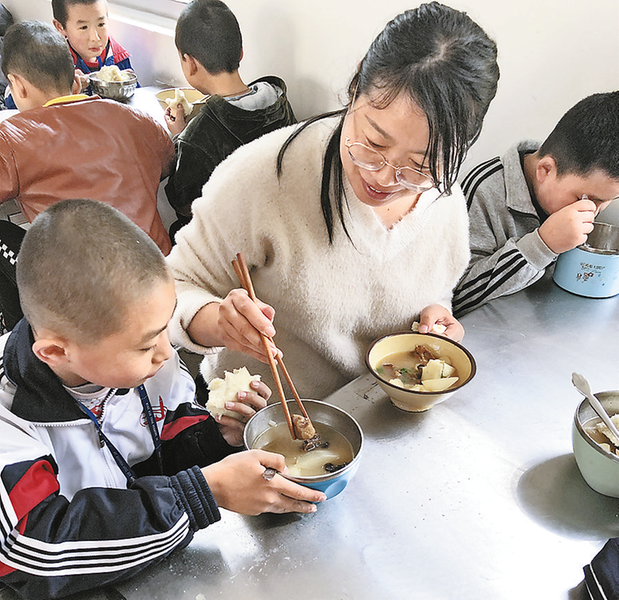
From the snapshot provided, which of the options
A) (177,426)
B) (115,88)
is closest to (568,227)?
(177,426)

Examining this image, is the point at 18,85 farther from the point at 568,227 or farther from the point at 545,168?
the point at 568,227

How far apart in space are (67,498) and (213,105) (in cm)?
179

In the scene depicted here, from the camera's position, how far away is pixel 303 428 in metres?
1.03

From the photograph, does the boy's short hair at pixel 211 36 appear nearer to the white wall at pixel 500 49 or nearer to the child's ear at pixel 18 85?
the white wall at pixel 500 49

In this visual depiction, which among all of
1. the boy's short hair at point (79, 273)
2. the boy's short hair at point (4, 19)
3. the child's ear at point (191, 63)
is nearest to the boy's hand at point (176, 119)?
the child's ear at point (191, 63)

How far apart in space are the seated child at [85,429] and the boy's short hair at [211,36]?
182cm

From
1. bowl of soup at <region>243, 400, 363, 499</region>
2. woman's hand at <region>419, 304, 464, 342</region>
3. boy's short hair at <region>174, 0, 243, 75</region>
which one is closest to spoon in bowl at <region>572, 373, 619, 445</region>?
woman's hand at <region>419, 304, 464, 342</region>

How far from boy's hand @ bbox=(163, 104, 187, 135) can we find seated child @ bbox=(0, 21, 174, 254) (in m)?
0.25

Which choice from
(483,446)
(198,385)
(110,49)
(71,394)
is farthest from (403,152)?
(110,49)

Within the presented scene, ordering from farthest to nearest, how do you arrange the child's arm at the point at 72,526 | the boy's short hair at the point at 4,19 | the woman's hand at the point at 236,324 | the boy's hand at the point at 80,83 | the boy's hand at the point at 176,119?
the boy's short hair at the point at 4,19 → the boy's hand at the point at 80,83 → the boy's hand at the point at 176,119 → the woman's hand at the point at 236,324 → the child's arm at the point at 72,526

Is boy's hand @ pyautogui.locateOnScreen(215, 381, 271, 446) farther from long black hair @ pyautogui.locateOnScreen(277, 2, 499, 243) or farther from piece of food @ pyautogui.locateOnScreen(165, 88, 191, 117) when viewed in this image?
piece of food @ pyautogui.locateOnScreen(165, 88, 191, 117)

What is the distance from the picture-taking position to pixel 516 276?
5.21 ft

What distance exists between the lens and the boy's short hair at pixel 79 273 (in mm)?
846

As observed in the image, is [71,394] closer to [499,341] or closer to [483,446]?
[483,446]
